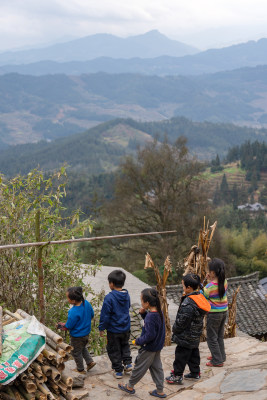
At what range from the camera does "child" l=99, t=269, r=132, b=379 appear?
5352mm

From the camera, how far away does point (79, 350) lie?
554cm

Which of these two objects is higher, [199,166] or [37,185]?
[37,185]

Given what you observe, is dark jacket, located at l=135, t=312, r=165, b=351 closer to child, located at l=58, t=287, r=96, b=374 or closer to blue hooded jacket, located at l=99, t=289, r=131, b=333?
blue hooded jacket, located at l=99, t=289, r=131, b=333

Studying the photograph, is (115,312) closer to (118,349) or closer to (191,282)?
(118,349)

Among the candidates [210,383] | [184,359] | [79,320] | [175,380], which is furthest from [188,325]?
[79,320]

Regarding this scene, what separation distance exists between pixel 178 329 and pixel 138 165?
2415 cm

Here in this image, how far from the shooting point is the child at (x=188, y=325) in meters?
5.25

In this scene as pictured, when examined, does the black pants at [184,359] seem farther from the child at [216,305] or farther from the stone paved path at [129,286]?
the stone paved path at [129,286]

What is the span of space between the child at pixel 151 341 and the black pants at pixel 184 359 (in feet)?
1.26

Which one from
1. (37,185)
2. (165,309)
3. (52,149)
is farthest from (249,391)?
(52,149)

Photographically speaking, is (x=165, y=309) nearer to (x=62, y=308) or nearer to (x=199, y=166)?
(x=62, y=308)

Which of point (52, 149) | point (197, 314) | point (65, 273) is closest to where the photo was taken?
point (197, 314)

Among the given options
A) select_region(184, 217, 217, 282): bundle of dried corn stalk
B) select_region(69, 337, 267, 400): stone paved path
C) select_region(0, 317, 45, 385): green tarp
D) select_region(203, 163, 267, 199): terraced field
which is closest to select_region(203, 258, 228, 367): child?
select_region(69, 337, 267, 400): stone paved path

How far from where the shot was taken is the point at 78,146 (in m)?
190
